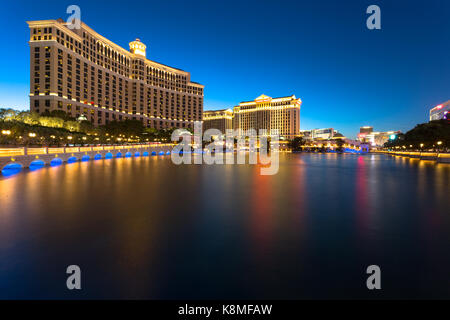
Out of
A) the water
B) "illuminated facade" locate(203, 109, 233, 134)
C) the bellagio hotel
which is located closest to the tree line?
the bellagio hotel

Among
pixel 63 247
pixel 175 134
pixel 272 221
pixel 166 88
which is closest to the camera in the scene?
pixel 63 247

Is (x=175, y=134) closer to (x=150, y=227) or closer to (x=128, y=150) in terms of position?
(x=128, y=150)

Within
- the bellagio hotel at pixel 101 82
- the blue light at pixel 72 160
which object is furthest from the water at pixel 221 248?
the bellagio hotel at pixel 101 82

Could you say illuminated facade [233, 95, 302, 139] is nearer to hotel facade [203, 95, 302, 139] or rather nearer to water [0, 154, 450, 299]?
hotel facade [203, 95, 302, 139]

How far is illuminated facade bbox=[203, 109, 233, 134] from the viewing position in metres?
188

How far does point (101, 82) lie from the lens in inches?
4117

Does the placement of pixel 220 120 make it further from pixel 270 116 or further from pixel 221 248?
pixel 221 248

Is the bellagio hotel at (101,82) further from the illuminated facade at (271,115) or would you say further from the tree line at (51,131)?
the illuminated facade at (271,115)

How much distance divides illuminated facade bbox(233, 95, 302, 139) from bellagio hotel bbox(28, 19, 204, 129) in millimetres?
35100

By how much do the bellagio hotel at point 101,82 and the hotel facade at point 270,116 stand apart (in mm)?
34992

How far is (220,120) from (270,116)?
46572 millimetres
